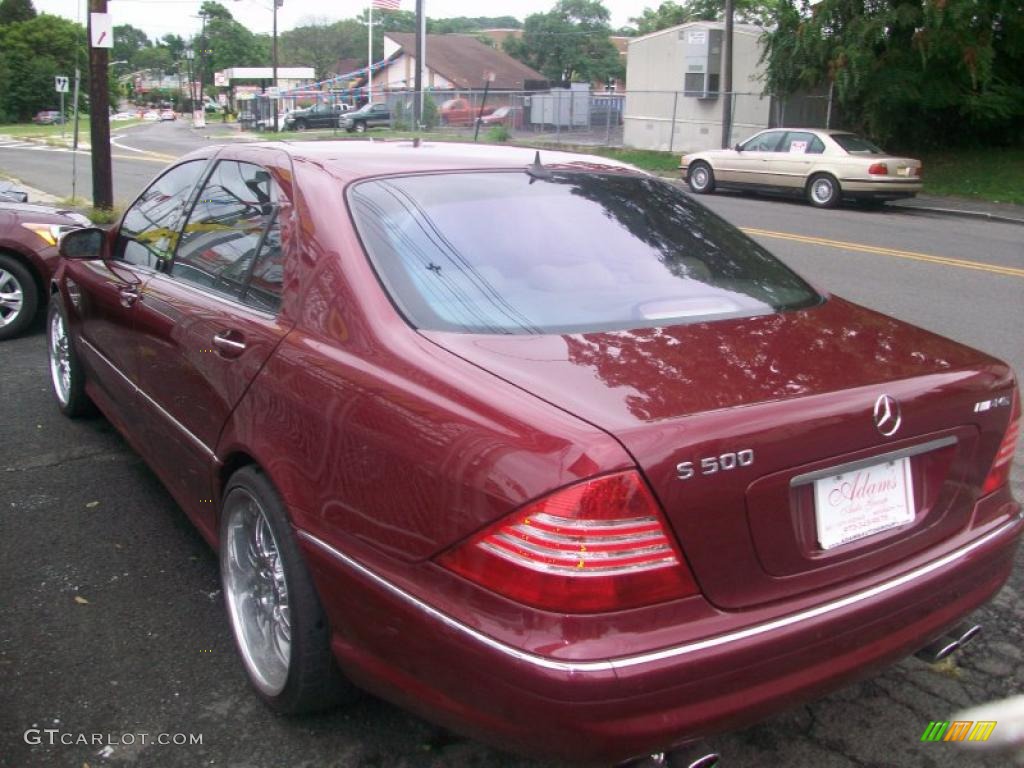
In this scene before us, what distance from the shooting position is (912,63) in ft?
70.3

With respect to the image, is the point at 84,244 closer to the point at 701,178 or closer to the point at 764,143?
the point at 764,143

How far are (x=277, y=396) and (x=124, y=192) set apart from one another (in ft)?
60.9

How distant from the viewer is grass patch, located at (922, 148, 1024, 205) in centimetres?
1983

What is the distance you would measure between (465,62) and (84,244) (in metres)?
65.4

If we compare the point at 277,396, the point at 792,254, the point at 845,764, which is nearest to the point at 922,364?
the point at 845,764

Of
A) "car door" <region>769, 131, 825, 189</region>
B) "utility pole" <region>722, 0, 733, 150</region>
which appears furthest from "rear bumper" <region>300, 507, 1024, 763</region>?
"utility pole" <region>722, 0, 733, 150</region>

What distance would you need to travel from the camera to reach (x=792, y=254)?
39.1ft

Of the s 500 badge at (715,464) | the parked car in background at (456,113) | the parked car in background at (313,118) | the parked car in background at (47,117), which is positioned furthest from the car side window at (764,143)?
the parked car in background at (47,117)

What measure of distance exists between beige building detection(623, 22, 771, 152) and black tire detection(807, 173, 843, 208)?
26.9 ft

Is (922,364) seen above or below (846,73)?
below

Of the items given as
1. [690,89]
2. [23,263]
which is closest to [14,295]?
[23,263]

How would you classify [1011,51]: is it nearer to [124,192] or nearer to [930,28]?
[930,28]

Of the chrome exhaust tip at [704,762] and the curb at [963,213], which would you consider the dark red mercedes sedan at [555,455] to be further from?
the curb at [963,213]

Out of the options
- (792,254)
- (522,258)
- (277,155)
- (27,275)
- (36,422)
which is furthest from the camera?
(792,254)
